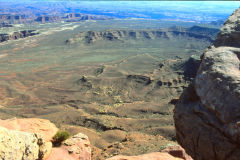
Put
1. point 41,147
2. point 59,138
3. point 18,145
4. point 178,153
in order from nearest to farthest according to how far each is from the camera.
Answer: point 18,145 → point 41,147 → point 178,153 → point 59,138

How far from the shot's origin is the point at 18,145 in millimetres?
8422

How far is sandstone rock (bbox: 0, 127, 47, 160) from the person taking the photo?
7689mm

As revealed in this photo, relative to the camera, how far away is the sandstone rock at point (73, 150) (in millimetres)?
12258

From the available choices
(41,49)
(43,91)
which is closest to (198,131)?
(43,91)

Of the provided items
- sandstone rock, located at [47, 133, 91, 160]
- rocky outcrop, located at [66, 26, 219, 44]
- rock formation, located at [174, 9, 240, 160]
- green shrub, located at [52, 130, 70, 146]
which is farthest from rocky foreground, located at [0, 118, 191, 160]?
rocky outcrop, located at [66, 26, 219, 44]

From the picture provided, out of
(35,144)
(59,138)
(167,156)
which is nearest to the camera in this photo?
(35,144)

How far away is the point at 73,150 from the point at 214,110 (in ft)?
31.8

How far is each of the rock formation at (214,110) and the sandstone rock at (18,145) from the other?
642 cm

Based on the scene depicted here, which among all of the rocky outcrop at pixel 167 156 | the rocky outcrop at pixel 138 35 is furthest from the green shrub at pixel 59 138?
the rocky outcrop at pixel 138 35

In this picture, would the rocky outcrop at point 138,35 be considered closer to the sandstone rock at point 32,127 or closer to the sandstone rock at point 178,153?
the sandstone rock at point 32,127

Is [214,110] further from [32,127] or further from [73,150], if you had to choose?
[32,127]

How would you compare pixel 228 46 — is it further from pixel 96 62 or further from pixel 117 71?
pixel 96 62

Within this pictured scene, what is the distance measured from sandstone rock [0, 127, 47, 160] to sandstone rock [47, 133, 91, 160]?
2.00 metres

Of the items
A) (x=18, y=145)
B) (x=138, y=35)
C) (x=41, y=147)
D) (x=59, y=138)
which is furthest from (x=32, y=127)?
(x=138, y=35)
